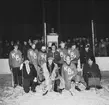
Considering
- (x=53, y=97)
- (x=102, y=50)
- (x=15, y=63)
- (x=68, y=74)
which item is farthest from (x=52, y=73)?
(x=102, y=50)

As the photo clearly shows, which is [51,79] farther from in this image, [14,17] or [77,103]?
[14,17]

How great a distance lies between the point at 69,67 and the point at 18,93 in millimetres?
1837

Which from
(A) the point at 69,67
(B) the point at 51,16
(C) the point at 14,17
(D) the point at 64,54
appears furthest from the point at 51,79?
(C) the point at 14,17

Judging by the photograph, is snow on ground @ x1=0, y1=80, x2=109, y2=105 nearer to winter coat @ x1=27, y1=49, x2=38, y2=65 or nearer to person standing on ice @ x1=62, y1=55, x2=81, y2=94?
person standing on ice @ x1=62, y1=55, x2=81, y2=94

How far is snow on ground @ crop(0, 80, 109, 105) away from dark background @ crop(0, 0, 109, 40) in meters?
10.2

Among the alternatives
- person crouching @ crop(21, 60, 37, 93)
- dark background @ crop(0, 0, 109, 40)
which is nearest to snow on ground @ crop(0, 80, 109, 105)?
person crouching @ crop(21, 60, 37, 93)

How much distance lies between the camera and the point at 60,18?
658 inches

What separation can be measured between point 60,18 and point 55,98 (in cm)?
1185

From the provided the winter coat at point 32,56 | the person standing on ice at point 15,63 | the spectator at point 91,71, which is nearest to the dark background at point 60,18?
the winter coat at point 32,56

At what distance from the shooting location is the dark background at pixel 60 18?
630 inches

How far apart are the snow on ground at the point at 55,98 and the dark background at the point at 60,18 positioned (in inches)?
403

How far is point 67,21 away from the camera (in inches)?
663

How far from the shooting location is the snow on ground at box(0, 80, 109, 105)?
5309 mm

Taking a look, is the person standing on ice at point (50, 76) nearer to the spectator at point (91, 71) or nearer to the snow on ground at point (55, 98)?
the snow on ground at point (55, 98)
